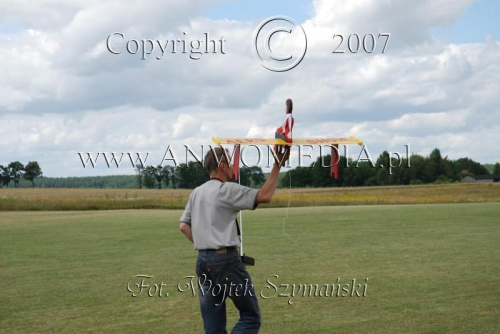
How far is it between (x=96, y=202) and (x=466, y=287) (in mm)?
45704

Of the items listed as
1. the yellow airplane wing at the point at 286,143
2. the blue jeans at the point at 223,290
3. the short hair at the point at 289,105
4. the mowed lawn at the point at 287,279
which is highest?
the short hair at the point at 289,105

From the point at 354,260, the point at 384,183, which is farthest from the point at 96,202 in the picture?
the point at 384,183

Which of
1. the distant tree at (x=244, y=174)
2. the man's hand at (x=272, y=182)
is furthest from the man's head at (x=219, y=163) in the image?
the distant tree at (x=244, y=174)

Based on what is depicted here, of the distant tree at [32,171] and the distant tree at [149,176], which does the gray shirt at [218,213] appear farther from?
the distant tree at [32,171]

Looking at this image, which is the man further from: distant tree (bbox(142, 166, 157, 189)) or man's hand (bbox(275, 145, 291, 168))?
distant tree (bbox(142, 166, 157, 189))

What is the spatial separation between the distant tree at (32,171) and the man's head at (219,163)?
98.3 m

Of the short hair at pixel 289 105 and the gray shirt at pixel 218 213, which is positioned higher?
the short hair at pixel 289 105

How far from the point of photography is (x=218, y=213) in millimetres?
6402

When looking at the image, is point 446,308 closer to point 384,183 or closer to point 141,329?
point 141,329

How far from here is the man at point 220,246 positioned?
636 cm

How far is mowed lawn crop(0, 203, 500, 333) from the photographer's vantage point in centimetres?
952

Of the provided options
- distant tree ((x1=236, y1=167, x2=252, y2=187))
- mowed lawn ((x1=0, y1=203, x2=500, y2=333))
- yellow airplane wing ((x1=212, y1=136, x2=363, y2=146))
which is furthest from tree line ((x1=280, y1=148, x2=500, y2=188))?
yellow airplane wing ((x1=212, y1=136, x2=363, y2=146))

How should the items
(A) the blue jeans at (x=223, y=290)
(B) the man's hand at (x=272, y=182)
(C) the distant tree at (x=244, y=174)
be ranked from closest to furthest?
(B) the man's hand at (x=272, y=182) → (A) the blue jeans at (x=223, y=290) → (C) the distant tree at (x=244, y=174)

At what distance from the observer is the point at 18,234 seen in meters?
27.3
